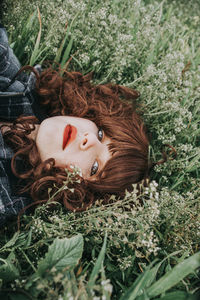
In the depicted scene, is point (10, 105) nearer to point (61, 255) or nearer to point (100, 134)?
point (100, 134)

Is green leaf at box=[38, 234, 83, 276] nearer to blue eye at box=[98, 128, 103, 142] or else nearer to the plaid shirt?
the plaid shirt

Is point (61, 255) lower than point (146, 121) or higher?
lower

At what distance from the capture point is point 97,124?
7.39 ft

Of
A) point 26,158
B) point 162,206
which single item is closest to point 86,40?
point 26,158

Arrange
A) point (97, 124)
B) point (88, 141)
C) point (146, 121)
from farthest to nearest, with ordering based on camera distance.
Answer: point (146, 121) < point (97, 124) < point (88, 141)

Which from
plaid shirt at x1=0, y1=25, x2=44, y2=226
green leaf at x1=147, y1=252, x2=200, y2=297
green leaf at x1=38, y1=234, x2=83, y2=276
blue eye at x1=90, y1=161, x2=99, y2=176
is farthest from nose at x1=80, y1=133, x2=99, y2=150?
green leaf at x1=147, y1=252, x2=200, y2=297

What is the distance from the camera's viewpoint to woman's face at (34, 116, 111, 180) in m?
1.85

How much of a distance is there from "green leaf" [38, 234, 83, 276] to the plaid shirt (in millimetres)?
710

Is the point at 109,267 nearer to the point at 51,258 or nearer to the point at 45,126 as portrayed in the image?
the point at 51,258

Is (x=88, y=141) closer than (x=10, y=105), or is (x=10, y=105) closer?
(x=88, y=141)

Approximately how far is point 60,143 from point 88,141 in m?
0.19

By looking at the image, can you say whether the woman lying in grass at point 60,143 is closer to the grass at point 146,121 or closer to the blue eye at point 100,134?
the blue eye at point 100,134

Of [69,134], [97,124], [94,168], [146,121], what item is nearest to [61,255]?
[94,168]

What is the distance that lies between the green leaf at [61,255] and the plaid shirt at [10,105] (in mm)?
710
